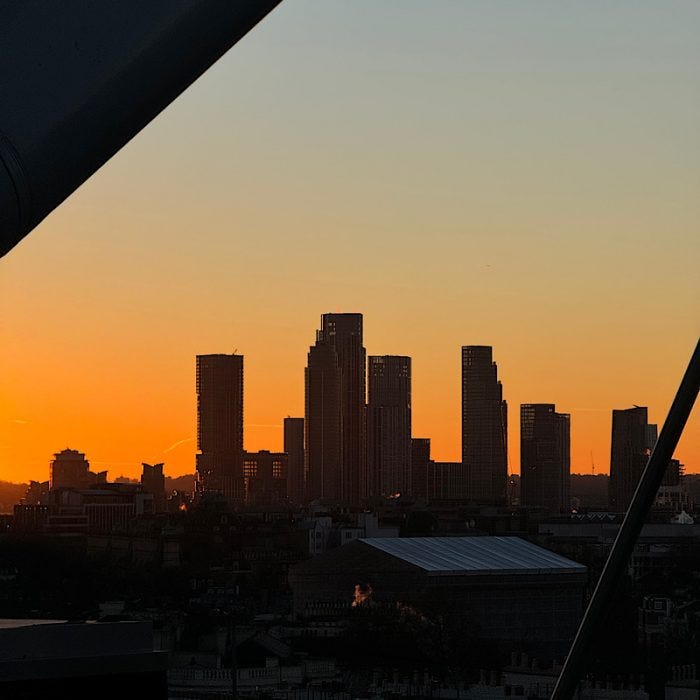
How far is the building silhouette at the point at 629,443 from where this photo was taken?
1404 inches

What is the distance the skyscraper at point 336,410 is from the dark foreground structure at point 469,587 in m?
22.2

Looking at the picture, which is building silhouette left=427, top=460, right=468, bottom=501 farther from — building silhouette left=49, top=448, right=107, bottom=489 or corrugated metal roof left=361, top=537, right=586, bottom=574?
corrugated metal roof left=361, top=537, right=586, bottom=574

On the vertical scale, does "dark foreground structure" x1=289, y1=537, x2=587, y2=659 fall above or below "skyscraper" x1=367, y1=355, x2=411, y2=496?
below

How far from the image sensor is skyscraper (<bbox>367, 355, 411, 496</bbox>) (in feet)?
173

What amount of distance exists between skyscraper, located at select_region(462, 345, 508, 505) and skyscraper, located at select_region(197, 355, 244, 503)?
6925 mm

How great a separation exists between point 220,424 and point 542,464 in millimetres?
9652

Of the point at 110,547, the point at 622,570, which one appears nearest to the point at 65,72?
the point at 622,570

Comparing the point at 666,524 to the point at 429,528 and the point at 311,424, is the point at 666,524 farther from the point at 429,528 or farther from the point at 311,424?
the point at 311,424

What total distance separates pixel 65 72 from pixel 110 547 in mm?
27748

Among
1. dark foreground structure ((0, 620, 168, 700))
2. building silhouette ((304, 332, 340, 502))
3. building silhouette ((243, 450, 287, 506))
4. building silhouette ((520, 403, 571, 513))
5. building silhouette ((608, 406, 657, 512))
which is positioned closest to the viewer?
dark foreground structure ((0, 620, 168, 700))

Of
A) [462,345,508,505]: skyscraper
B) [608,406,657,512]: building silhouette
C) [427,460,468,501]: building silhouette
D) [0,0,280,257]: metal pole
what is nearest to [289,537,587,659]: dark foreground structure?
[608,406,657,512]: building silhouette

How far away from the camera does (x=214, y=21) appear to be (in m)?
0.82

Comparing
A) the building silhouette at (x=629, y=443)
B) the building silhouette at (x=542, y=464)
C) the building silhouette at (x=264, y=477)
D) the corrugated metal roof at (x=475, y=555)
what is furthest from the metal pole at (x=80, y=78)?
the building silhouette at (x=264, y=477)

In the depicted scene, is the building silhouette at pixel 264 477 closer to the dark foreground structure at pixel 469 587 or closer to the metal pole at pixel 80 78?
the dark foreground structure at pixel 469 587
